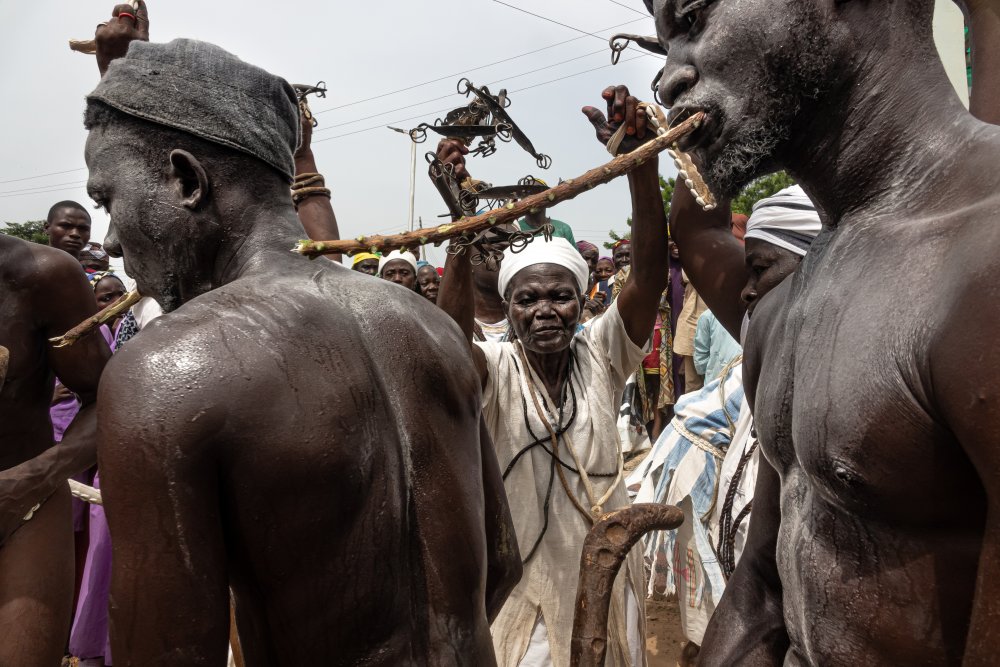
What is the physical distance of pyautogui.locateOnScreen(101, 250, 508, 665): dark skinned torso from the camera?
4.84 feet

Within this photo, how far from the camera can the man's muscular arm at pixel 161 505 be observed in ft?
4.76

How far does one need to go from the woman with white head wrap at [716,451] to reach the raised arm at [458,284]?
2.95ft

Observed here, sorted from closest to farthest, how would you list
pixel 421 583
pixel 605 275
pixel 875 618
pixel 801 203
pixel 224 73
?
pixel 875 618
pixel 421 583
pixel 224 73
pixel 801 203
pixel 605 275

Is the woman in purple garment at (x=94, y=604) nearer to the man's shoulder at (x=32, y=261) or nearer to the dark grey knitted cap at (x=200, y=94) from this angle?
the man's shoulder at (x=32, y=261)

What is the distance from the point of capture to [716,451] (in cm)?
379

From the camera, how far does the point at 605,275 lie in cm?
1117

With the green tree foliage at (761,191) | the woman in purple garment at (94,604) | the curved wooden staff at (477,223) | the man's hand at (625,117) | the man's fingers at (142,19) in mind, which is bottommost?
the woman in purple garment at (94,604)

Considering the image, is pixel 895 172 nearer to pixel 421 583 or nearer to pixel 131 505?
pixel 421 583

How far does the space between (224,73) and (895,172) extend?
4.45 feet

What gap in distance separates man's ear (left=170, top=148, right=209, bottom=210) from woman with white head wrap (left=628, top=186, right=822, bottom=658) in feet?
6.04

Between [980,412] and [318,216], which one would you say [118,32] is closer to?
[318,216]

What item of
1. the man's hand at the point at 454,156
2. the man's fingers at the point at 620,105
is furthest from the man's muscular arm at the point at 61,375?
the man's fingers at the point at 620,105

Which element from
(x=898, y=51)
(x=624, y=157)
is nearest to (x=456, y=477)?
(x=624, y=157)

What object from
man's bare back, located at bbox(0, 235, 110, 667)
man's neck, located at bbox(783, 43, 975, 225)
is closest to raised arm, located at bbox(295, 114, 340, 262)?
man's bare back, located at bbox(0, 235, 110, 667)
